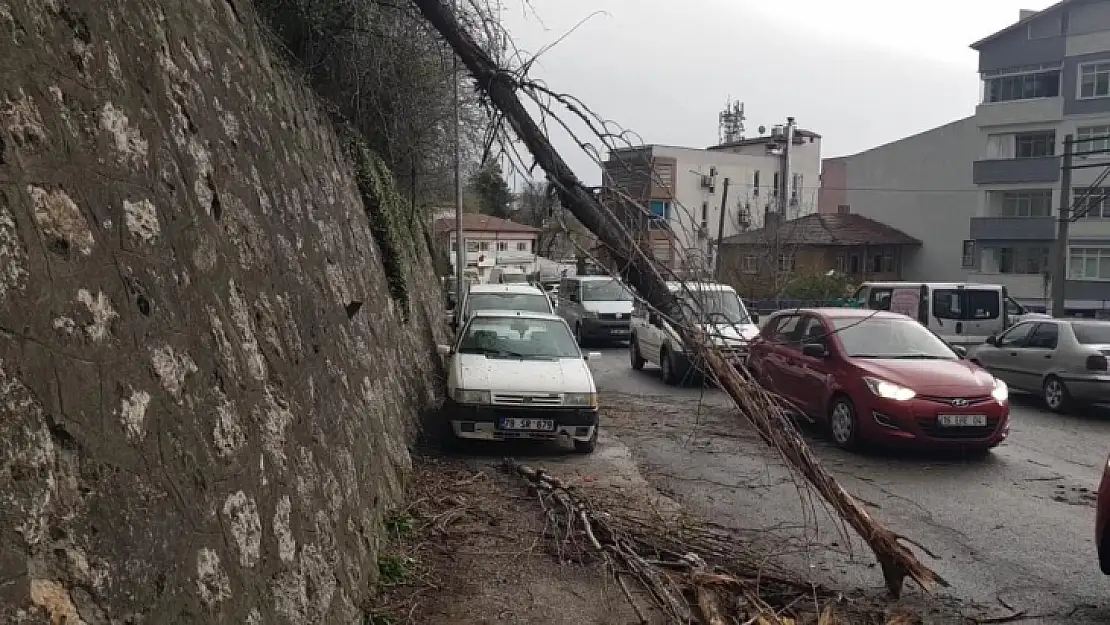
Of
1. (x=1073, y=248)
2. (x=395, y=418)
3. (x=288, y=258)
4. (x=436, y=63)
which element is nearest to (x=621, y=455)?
(x=395, y=418)

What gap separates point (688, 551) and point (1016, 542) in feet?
9.19

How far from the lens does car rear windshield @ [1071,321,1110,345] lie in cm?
1385

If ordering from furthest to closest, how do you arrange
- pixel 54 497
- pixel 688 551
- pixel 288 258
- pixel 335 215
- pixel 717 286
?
pixel 335 215 → pixel 717 286 → pixel 688 551 → pixel 288 258 → pixel 54 497

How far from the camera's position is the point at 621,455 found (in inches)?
383

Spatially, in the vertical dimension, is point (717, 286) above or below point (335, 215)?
below

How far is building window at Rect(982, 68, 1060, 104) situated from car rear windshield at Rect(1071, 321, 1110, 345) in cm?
3674

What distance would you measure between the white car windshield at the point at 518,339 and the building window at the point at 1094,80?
43359 millimetres

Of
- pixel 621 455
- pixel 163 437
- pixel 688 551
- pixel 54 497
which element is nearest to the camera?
pixel 54 497

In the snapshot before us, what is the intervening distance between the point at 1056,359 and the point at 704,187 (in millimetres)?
10448

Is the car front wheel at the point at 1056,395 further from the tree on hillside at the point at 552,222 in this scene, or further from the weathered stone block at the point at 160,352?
the weathered stone block at the point at 160,352

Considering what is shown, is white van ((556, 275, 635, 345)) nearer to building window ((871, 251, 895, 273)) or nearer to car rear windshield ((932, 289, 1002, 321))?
car rear windshield ((932, 289, 1002, 321))

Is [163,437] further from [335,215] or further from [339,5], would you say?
[339,5]

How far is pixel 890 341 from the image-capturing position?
10.9m

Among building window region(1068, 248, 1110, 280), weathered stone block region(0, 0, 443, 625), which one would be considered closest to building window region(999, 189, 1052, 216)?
building window region(1068, 248, 1110, 280)
